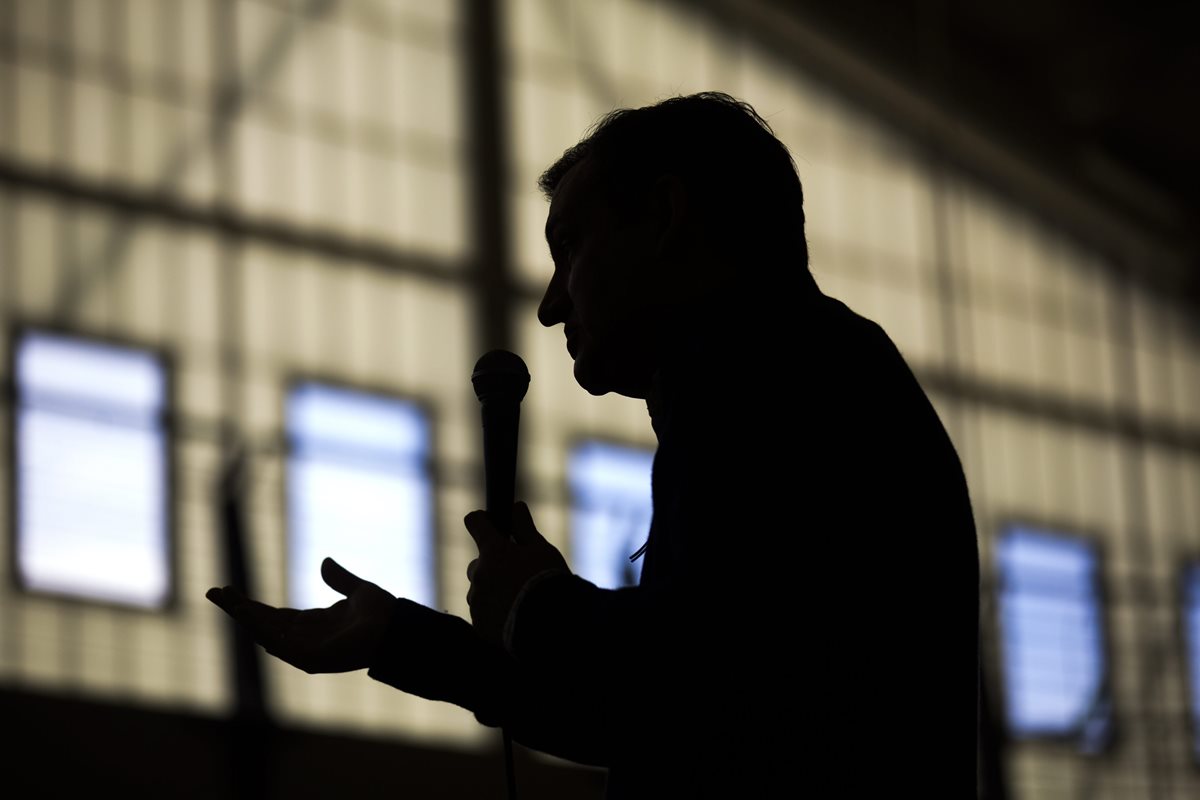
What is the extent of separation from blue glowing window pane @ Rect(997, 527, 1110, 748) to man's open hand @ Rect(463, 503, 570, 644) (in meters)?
8.68

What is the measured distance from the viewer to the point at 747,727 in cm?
145

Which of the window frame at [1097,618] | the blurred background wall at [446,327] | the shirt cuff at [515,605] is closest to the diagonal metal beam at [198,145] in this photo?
the blurred background wall at [446,327]

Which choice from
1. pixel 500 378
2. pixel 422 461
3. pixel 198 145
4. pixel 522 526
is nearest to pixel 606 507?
pixel 422 461

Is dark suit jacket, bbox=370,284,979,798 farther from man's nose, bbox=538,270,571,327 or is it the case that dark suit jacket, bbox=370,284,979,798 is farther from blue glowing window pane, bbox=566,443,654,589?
blue glowing window pane, bbox=566,443,654,589

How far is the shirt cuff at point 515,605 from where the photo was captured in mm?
1506

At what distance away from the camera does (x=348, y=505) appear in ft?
31.1

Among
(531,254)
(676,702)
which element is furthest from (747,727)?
(531,254)

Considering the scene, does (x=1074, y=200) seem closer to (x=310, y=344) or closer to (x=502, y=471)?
(x=310, y=344)

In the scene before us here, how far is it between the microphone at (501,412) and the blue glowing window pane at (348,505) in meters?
6.84

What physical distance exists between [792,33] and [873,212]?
1322mm

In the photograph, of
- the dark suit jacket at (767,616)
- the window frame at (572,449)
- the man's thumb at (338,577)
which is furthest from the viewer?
the window frame at (572,449)

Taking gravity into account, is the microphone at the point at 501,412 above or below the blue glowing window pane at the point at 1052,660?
below

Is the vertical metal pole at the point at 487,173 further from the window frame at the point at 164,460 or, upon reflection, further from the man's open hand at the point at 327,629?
the man's open hand at the point at 327,629

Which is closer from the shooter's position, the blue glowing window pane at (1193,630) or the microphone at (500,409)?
the microphone at (500,409)
